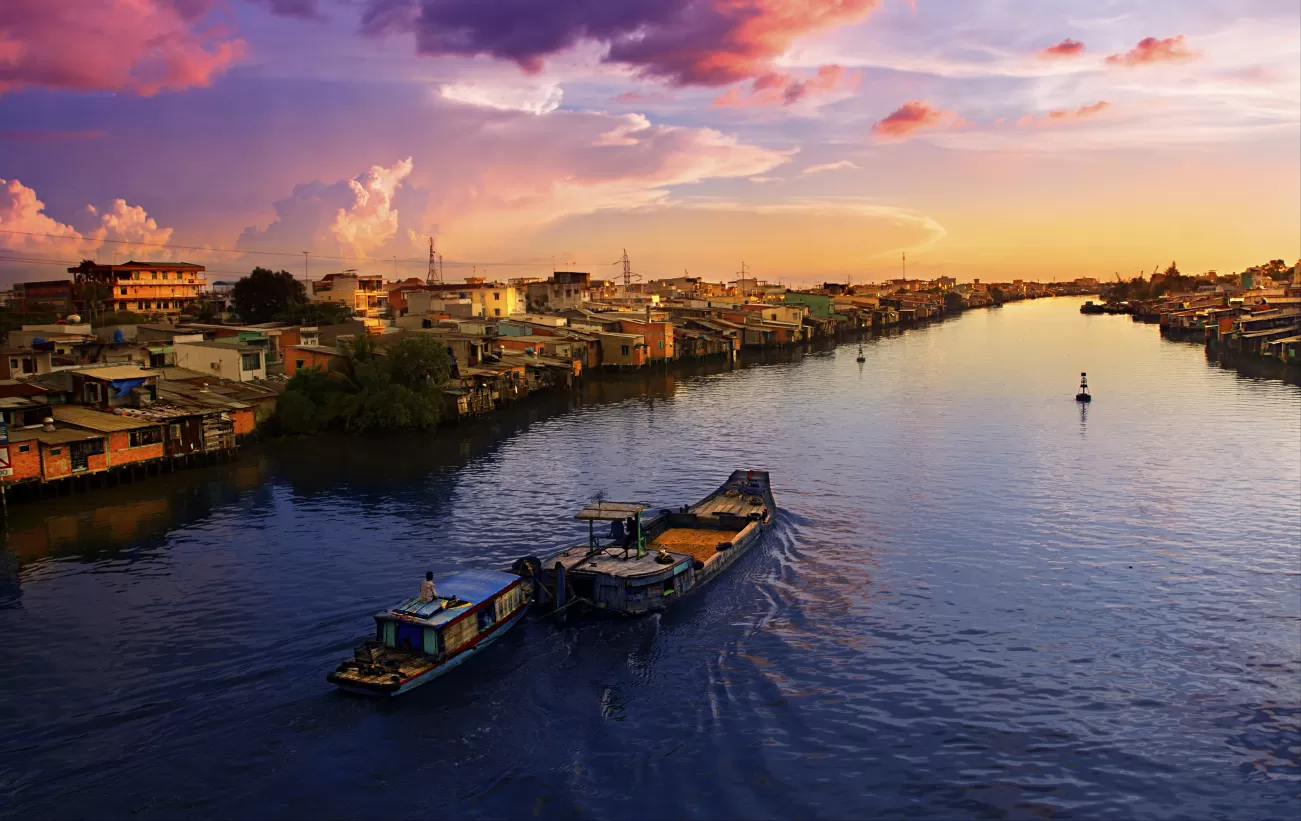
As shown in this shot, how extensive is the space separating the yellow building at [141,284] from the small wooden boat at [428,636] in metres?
52.7

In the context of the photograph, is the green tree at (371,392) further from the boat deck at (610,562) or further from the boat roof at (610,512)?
the boat deck at (610,562)

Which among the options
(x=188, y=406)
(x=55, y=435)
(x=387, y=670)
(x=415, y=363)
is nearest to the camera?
(x=387, y=670)

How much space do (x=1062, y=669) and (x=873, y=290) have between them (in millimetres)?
142460

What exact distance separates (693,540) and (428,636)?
774 centimetres

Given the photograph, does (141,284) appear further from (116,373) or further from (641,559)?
(641,559)

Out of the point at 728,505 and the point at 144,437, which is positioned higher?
the point at 144,437

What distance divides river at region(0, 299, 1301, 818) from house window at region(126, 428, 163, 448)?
6.76ft

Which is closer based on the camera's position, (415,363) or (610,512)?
(610,512)

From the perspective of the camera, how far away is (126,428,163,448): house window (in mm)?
27188

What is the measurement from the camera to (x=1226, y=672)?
13.8 meters

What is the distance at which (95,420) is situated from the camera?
1070 inches

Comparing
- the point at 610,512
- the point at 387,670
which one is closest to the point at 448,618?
the point at 387,670

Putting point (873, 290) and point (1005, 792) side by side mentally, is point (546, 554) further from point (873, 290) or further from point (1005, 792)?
point (873, 290)

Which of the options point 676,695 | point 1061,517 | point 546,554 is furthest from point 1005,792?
point 1061,517
